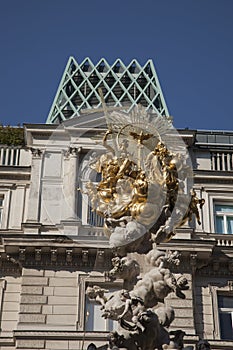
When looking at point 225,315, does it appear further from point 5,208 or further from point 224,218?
point 5,208

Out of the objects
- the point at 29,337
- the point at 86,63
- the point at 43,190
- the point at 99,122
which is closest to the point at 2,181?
the point at 43,190

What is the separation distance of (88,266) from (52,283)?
1.36 meters

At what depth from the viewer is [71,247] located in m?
25.3

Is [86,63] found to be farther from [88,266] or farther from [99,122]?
[88,266]

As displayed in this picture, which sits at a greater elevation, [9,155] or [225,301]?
[9,155]

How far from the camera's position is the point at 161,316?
12.1 m

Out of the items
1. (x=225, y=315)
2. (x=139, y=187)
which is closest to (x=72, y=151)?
(x=225, y=315)

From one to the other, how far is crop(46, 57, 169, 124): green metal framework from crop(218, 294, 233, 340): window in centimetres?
1007

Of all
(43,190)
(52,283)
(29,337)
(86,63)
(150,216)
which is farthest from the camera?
(86,63)

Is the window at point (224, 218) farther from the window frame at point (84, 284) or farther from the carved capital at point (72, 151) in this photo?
the carved capital at point (72, 151)

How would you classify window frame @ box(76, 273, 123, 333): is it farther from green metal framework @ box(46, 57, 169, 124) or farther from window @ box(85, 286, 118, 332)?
green metal framework @ box(46, 57, 169, 124)

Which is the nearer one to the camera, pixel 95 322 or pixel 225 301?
pixel 95 322

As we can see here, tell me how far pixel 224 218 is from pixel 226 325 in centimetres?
447

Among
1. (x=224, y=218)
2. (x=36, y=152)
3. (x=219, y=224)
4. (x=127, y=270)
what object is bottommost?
(x=127, y=270)
